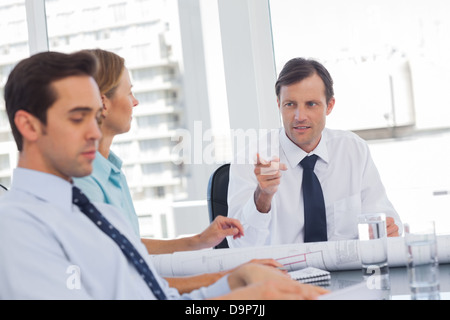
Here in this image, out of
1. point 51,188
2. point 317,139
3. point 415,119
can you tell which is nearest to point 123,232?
point 51,188

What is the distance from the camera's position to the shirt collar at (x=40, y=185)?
4.00ft

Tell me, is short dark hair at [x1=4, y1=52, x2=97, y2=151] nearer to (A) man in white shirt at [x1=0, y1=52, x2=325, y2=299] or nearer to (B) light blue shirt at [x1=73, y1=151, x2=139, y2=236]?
(A) man in white shirt at [x1=0, y1=52, x2=325, y2=299]

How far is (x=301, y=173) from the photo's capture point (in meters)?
2.45

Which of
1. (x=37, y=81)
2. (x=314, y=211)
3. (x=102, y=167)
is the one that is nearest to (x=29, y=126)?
(x=37, y=81)

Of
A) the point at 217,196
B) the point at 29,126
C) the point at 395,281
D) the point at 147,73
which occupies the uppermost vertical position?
the point at 147,73

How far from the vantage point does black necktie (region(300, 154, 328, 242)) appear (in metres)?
2.28

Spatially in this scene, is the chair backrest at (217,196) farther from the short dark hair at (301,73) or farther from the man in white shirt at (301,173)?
the short dark hair at (301,73)

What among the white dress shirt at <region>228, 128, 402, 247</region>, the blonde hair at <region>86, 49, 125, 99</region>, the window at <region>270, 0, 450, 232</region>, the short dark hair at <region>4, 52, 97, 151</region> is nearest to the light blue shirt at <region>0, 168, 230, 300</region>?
the short dark hair at <region>4, 52, 97, 151</region>

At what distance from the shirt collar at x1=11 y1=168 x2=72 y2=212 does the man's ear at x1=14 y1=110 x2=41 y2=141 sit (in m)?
0.07

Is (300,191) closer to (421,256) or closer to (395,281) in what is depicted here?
(395,281)

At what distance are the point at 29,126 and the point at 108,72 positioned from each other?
709 millimetres

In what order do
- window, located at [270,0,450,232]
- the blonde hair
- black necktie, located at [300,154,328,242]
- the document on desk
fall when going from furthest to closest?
window, located at [270,0,450,232] < black necktie, located at [300,154,328,242] < the blonde hair < the document on desk

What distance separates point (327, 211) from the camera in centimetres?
238
